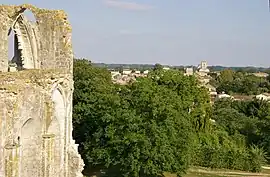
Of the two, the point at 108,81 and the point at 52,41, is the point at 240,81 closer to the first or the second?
the point at 108,81

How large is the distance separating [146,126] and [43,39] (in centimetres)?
1191

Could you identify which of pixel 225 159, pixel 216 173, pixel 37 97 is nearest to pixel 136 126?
pixel 216 173

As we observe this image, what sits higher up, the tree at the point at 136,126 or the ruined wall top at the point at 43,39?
the ruined wall top at the point at 43,39

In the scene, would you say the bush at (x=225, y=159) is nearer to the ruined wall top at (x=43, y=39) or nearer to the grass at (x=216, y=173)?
the grass at (x=216, y=173)

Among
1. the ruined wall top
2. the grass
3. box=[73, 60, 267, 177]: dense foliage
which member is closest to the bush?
box=[73, 60, 267, 177]: dense foliage

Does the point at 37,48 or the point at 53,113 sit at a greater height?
the point at 37,48

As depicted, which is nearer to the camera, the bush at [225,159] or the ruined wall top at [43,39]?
the ruined wall top at [43,39]

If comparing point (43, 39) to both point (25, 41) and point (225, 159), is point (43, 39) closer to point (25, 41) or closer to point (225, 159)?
point (25, 41)

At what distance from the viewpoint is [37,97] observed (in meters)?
13.7

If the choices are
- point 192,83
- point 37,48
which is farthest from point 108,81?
point 37,48

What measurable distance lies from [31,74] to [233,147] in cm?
2709

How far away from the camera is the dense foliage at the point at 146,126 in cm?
2616

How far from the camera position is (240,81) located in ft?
320

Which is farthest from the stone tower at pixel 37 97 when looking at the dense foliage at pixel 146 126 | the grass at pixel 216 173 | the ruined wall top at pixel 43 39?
the grass at pixel 216 173
